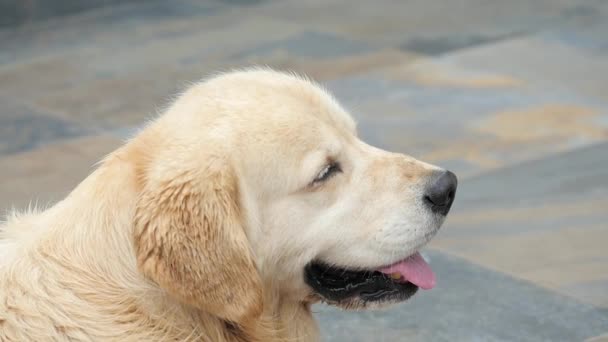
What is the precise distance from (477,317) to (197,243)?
8.68ft

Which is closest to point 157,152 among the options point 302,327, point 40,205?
point 302,327

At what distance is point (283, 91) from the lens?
435 centimetres

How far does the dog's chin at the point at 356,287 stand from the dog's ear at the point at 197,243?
493 millimetres

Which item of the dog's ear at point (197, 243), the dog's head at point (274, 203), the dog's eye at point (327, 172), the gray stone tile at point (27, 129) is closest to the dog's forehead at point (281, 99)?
the dog's head at point (274, 203)

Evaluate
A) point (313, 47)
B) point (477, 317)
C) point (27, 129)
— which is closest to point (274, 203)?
point (477, 317)

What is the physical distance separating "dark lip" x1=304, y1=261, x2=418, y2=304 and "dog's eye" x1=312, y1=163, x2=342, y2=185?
0.34 metres

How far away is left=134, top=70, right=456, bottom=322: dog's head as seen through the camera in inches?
153

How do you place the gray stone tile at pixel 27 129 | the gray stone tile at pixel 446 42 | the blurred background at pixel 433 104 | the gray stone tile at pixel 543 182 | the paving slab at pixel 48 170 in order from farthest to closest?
the gray stone tile at pixel 446 42, the gray stone tile at pixel 27 129, the paving slab at pixel 48 170, the gray stone tile at pixel 543 182, the blurred background at pixel 433 104

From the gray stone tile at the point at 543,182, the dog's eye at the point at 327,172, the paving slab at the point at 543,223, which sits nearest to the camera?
the dog's eye at the point at 327,172

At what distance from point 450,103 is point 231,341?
A: 5.84m

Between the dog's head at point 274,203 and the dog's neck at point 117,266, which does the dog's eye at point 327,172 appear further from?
the dog's neck at point 117,266

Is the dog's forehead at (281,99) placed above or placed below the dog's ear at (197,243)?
above

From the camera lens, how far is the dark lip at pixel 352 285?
4.44 metres

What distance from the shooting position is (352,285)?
452cm
